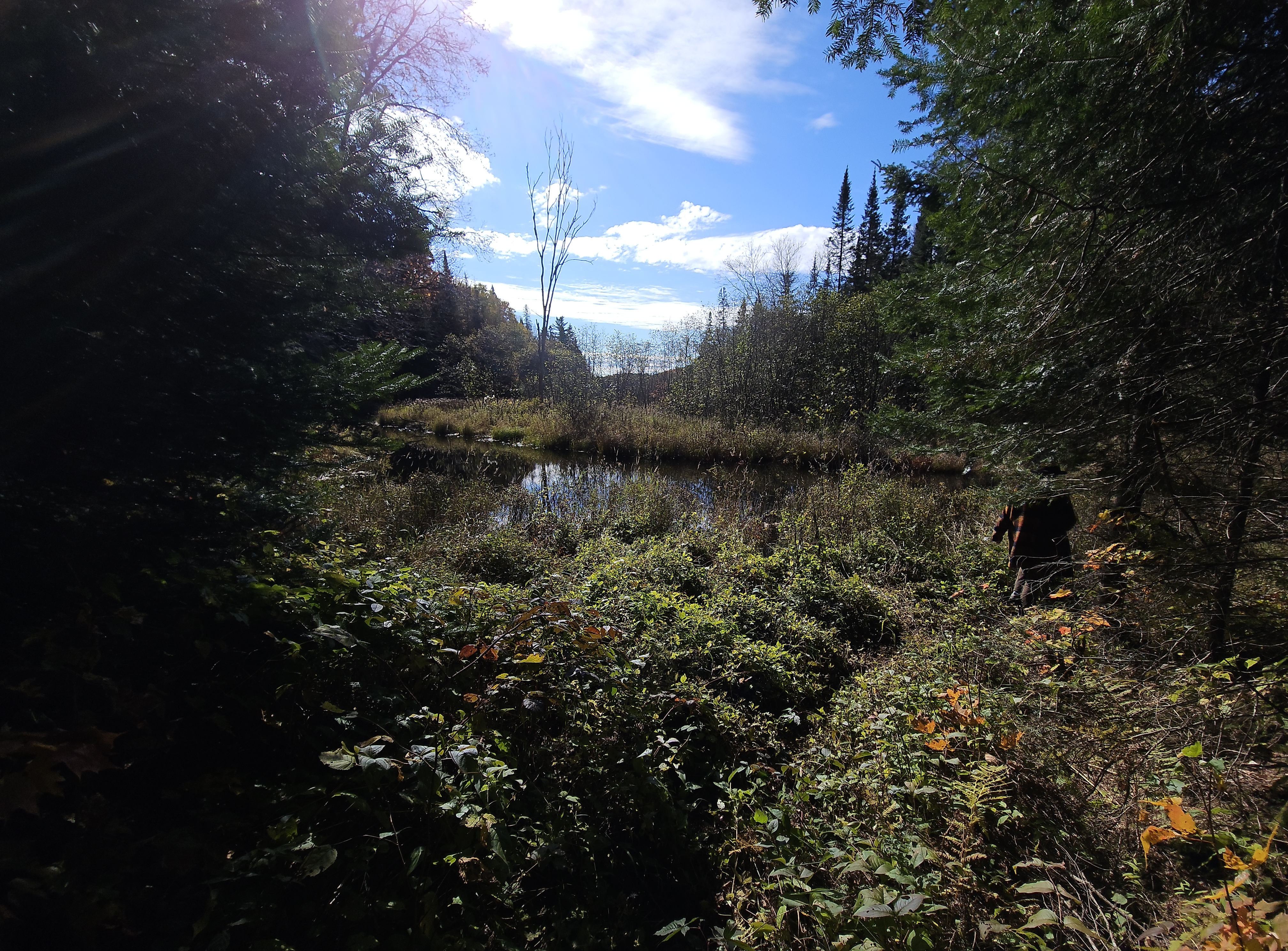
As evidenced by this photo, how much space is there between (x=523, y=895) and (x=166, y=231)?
272 cm

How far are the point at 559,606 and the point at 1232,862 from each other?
6.98ft

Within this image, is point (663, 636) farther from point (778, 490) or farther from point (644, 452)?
point (644, 452)

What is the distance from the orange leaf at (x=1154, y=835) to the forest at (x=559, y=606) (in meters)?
0.06

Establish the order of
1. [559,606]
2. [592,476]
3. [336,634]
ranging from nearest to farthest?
[336,634]
[559,606]
[592,476]

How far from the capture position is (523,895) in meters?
1.96

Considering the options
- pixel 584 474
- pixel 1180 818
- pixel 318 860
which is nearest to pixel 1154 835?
pixel 1180 818

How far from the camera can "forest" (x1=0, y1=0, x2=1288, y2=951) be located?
5.21 feet

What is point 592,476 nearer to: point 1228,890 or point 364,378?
point 364,378

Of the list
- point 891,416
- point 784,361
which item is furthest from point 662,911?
point 784,361

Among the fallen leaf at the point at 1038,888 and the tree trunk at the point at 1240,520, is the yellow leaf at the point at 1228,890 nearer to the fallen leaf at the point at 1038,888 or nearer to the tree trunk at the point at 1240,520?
the fallen leaf at the point at 1038,888

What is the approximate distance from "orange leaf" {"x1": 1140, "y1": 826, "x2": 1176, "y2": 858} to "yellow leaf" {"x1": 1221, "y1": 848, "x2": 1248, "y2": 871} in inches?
4.3

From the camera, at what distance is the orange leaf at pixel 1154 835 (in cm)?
155

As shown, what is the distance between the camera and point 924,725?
239 centimetres

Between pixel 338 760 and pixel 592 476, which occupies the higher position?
pixel 338 760
